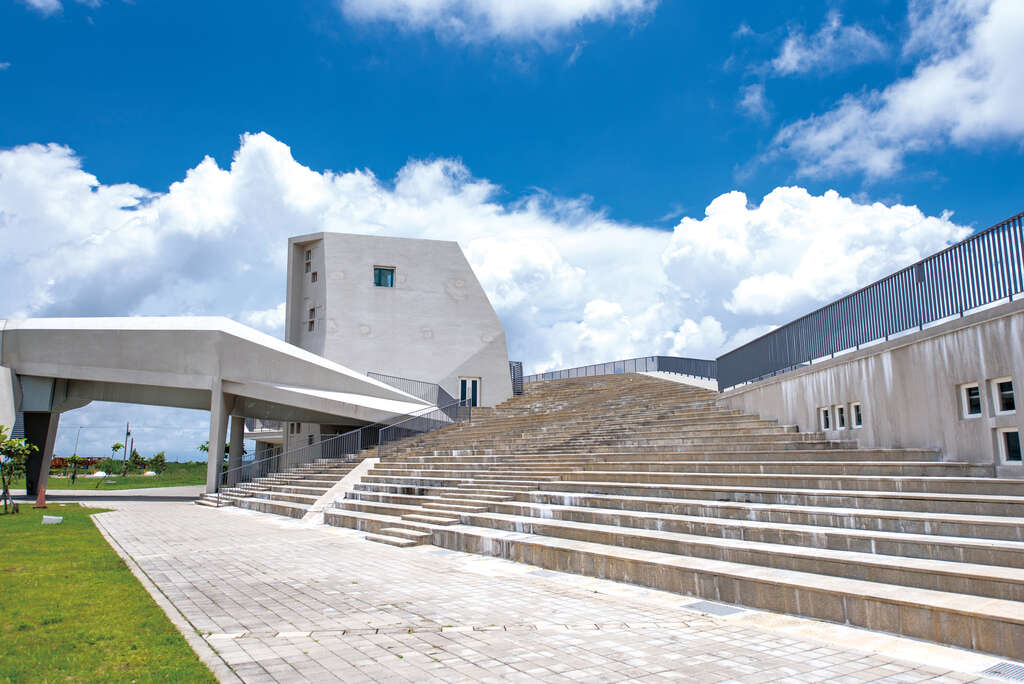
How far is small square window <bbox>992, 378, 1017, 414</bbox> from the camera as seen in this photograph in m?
7.59

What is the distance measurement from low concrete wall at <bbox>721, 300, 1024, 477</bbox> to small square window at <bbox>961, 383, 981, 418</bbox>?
72mm

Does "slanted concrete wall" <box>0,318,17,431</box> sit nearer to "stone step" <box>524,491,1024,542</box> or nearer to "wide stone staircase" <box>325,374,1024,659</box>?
"wide stone staircase" <box>325,374,1024,659</box>

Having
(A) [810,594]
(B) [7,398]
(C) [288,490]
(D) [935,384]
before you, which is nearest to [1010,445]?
(D) [935,384]

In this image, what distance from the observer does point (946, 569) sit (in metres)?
5.48

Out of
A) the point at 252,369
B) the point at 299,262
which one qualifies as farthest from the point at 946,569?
the point at 299,262

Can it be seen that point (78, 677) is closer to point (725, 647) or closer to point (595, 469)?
point (725, 647)

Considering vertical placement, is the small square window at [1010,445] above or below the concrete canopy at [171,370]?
below

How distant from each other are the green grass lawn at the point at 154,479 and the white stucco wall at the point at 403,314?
16681 millimetres

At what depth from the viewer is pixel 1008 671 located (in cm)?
426

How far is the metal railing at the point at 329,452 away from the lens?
24.3 meters

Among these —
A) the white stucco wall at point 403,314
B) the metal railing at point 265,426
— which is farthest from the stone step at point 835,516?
the metal railing at point 265,426

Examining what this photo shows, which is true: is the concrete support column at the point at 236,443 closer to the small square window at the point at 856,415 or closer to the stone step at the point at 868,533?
the stone step at the point at 868,533

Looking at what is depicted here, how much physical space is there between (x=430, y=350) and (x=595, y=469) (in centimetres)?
2148

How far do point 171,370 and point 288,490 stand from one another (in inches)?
299
